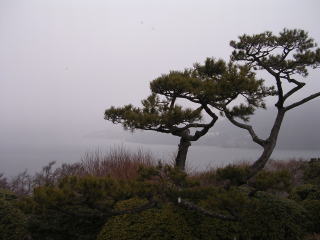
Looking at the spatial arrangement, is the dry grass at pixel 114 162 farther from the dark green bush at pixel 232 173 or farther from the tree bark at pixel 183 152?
the dark green bush at pixel 232 173

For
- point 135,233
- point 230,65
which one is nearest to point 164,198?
point 135,233

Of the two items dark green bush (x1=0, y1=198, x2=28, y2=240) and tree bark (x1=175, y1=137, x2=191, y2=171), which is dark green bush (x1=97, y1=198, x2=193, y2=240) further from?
tree bark (x1=175, y1=137, x2=191, y2=171)

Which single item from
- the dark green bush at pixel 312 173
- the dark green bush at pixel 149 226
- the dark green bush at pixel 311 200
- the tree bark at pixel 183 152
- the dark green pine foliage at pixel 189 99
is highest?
the dark green pine foliage at pixel 189 99

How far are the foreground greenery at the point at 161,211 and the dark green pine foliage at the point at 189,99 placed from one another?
528mm

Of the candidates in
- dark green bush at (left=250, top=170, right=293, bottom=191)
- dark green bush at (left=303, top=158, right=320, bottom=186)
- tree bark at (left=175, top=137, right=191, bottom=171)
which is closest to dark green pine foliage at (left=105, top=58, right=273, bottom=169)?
tree bark at (left=175, top=137, right=191, bottom=171)

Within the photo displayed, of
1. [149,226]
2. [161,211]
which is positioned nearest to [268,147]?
[161,211]

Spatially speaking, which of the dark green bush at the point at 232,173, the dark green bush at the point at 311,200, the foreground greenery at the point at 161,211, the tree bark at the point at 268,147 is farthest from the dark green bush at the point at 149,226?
the dark green bush at the point at 311,200

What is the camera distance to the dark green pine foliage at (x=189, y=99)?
8.54 feet

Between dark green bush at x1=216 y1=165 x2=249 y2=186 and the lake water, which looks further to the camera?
the lake water

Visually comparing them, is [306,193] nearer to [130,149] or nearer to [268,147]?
[268,147]

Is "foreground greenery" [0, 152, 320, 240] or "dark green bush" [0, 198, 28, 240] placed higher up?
"foreground greenery" [0, 152, 320, 240]

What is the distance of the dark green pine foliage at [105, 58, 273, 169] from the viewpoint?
2604 millimetres

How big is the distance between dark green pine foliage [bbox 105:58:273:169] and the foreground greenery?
1.73 feet

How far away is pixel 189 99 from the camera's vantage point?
3082mm
